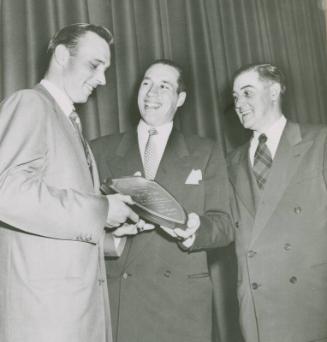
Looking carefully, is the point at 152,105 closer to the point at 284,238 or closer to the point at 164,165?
the point at 164,165

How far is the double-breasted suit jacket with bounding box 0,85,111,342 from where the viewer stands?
1.25 m

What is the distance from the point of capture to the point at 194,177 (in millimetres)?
1875

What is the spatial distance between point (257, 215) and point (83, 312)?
0.89 m

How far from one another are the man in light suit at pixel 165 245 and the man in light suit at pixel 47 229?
0.31 m

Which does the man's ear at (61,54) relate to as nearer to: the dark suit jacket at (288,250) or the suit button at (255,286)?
the dark suit jacket at (288,250)

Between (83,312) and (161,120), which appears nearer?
(83,312)

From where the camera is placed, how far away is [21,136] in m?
1.27

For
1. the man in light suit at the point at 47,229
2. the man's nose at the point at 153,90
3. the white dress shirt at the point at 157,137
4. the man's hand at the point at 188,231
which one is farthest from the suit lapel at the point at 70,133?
the man's nose at the point at 153,90

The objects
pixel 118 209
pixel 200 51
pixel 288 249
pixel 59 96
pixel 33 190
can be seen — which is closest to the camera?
pixel 33 190

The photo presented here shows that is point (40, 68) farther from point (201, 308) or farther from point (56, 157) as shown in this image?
point (201, 308)

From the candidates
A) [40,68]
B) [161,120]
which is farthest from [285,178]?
[40,68]

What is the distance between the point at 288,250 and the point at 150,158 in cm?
69

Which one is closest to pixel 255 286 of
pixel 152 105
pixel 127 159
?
pixel 127 159

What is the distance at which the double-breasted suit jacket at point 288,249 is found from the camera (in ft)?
6.02
